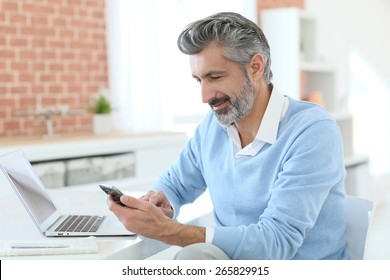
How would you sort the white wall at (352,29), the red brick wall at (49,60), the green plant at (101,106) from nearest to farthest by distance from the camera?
1. the red brick wall at (49,60)
2. the green plant at (101,106)
3. the white wall at (352,29)

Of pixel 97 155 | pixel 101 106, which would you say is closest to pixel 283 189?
pixel 97 155

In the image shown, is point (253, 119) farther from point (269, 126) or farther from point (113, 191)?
point (113, 191)

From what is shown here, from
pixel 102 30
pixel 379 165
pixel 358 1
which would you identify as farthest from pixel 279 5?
pixel 379 165

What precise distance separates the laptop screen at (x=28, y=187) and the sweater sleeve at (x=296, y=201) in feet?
1.44

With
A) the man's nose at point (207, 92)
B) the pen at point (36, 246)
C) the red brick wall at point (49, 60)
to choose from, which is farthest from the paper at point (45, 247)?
the red brick wall at point (49, 60)

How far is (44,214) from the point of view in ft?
5.44

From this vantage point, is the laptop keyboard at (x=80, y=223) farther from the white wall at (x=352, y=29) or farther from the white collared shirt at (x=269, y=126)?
the white wall at (x=352, y=29)

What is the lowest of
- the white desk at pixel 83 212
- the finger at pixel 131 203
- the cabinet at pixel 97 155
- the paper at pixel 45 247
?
the cabinet at pixel 97 155

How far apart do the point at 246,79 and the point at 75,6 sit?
2697 millimetres

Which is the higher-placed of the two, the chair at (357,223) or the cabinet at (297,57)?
the cabinet at (297,57)

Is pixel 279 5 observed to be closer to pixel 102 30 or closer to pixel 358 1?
pixel 358 1

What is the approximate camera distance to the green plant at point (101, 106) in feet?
13.6

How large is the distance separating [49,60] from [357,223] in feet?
9.06
